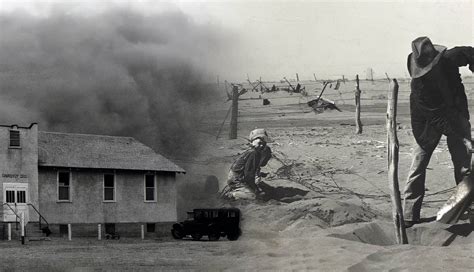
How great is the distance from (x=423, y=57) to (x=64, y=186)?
11643mm

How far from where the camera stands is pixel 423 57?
11.6 meters

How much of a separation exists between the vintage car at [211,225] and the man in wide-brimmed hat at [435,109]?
7.90 ft

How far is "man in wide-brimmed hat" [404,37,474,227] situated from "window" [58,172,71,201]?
11169mm

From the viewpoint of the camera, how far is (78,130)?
70.0 ft

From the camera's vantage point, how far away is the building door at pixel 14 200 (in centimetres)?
1981

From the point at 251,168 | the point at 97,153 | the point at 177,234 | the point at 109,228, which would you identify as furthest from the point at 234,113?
the point at 97,153

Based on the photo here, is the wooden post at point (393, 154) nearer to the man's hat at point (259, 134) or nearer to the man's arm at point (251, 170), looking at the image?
the man's hat at point (259, 134)

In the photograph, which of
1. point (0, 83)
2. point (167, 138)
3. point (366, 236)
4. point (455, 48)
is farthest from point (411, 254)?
point (0, 83)

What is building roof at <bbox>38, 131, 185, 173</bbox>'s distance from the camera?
2114 cm

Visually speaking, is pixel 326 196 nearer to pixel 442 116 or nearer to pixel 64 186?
pixel 442 116

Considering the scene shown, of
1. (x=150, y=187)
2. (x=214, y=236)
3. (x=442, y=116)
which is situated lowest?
(x=214, y=236)

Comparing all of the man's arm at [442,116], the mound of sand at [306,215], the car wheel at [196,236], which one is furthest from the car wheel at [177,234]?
the man's arm at [442,116]

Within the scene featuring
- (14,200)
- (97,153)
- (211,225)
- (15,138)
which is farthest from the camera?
(97,153)

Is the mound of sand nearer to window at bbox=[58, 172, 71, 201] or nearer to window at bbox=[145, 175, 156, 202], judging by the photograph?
window at bbox=[58, 172, 71, 201]
